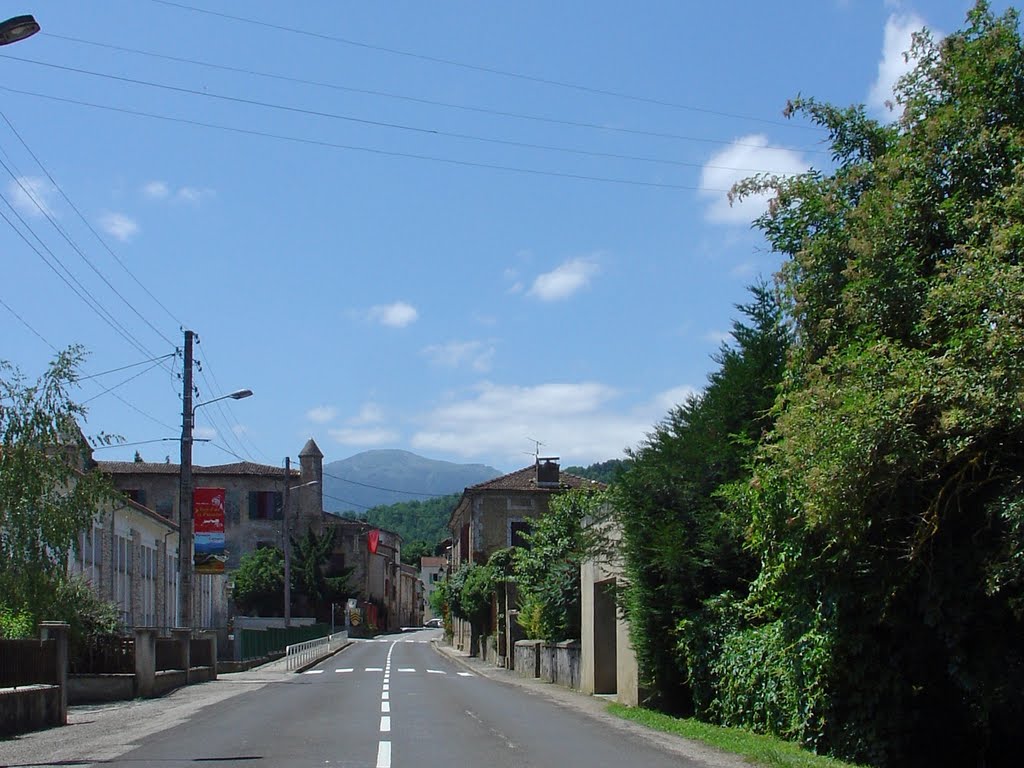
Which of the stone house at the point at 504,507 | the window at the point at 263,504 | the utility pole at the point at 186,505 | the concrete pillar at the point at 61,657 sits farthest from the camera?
the window at the point at 263,504

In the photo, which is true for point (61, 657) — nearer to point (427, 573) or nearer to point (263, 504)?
point (263, 504)

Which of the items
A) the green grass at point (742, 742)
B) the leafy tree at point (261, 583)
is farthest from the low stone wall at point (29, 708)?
the leafy tree at point (261, 583)

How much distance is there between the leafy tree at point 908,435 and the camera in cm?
1080

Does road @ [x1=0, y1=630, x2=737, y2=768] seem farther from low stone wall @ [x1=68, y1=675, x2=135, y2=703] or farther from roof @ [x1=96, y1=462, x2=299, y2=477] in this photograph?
roof @ [x1=96, y1=462, x2=299, y2=477]

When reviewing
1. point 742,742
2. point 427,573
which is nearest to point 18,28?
point 742,742

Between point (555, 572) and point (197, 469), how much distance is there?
215 ft

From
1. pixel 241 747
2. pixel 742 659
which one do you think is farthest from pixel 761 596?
pixel 241 747

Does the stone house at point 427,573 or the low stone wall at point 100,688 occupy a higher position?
the low stone wall at point 100,688

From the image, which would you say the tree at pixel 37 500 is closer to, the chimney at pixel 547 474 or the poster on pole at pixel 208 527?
the poster on pole at pixel 208 527

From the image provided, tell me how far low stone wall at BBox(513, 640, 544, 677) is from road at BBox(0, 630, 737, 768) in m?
9.76

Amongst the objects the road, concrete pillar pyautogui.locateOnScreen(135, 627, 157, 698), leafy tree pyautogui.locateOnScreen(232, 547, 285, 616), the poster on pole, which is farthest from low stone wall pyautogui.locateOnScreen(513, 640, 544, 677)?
leafy tree pyautogui.locateOnScreen(232, 547, 285, 616)

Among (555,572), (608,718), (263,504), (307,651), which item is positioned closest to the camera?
(608,718)

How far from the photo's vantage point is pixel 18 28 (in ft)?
36.6

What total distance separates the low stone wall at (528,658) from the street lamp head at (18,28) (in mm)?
26046
